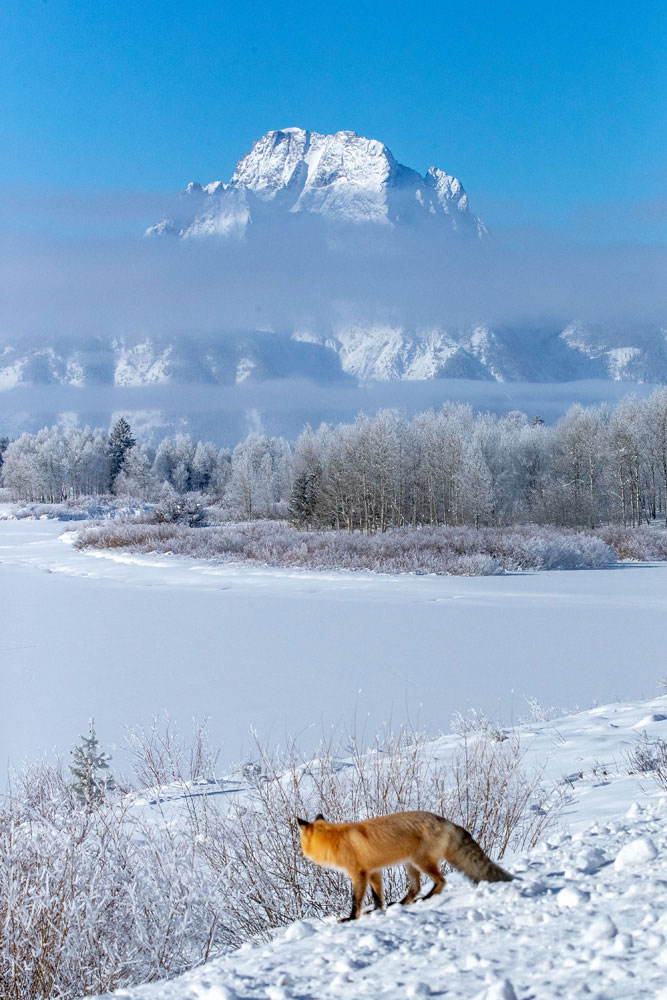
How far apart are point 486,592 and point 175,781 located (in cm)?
1675

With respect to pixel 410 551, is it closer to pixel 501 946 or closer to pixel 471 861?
pixel 471 861

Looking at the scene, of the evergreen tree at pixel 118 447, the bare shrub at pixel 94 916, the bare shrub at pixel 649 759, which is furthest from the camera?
the evergreen tree at pixel 118 447

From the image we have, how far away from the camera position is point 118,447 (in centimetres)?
8975

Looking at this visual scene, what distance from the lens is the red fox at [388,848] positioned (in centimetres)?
205

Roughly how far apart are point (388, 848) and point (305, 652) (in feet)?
36.6

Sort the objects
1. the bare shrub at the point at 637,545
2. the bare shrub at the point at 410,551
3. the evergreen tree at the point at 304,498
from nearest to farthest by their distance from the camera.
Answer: the bare shrub at the point at 410,551
the bare shrub at the point at 637,545
the evergreen tree at the point at 304,498

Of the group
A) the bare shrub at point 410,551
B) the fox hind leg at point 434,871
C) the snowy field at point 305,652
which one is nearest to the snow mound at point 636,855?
the fox hind leg at point 434,871

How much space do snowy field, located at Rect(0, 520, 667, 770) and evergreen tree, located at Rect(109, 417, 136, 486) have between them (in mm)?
67465

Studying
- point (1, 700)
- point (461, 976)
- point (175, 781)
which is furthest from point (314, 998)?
point (1, 700)

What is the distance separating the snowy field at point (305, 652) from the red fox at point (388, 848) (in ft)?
18.6

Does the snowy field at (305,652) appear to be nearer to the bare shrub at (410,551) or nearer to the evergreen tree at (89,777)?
the evergreen tree at (89,777)

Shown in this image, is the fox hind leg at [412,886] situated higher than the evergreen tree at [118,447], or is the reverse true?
the evergreen tree at [118,447]

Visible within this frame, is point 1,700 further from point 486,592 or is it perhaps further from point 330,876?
point 486,592

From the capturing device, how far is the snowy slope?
65.0 inches
